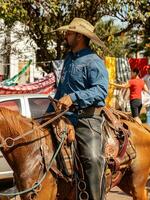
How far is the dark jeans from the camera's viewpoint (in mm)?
5082

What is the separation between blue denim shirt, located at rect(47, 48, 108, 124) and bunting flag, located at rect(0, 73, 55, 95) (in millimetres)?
9495

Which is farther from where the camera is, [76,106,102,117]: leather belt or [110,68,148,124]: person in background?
[110,68,148,124]: person in background

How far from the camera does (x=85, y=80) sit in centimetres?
503

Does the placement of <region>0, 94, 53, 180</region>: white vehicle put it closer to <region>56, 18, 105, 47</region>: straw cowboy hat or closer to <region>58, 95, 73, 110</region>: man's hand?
<region>56, 18, 105, 47</region>: straw cowboy hat

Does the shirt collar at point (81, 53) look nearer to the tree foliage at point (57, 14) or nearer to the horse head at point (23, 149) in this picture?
the horse head at point (23, 149)

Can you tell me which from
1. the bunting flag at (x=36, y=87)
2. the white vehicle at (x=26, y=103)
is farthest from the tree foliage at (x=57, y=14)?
the white vehicle at (x=26, y=103)

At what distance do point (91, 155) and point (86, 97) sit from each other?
58 centimetres

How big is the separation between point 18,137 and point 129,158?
155 centimetres

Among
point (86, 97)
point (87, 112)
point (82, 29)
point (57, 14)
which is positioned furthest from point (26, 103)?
point (57, 14)

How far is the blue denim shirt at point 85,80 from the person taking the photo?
4926 millimetres

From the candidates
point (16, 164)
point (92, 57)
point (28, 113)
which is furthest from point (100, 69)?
point (28, 113)

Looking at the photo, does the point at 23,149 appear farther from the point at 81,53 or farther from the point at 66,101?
the point at 81,53

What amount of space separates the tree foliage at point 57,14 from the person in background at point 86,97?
1009cm

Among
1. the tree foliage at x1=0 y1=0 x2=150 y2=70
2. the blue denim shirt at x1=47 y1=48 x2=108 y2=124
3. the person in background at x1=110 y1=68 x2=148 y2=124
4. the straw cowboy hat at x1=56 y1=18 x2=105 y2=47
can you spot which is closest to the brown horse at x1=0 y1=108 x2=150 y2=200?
Result: the blue denim shirt at x1=47 y1=48 x2=108 y2=124
